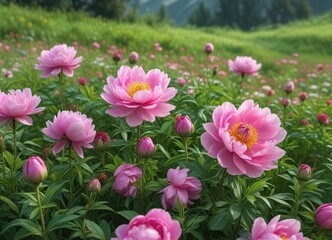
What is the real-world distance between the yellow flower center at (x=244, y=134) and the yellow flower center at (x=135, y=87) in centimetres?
39

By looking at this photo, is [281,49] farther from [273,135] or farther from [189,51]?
[273,135]

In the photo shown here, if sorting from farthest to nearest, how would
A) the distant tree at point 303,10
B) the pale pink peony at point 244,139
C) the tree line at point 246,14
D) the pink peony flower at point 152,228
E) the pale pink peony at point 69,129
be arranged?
the distant tree at point 303,10
the tree line at point 246,14
the pale pink peony at point 69,129
the pale pink peony at point 244,139
the pink peony flower at point 152,228

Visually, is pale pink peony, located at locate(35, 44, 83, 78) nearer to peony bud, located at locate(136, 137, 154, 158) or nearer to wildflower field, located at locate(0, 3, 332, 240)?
wildflower field, located at locate(0, 3, 332, 240)

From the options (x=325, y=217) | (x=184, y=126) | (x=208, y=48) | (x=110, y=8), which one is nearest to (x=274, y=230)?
(x=325, y=217)

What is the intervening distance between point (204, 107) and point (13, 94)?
104 cm

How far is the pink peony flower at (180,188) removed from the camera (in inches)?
50.4

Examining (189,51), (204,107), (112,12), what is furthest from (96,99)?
(112,12)

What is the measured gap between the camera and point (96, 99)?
7.63 ft

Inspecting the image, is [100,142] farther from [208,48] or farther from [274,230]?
[208,48]

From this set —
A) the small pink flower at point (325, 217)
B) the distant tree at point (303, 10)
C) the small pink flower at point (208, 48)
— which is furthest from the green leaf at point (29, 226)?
the distant tree at point (303, 10)

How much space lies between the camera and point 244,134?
1201 mm

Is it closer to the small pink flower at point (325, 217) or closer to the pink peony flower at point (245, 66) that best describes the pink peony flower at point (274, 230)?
the small pink flower at point (325, 217)

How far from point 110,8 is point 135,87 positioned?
18234 millimetres

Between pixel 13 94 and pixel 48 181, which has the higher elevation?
pixel 13 94
